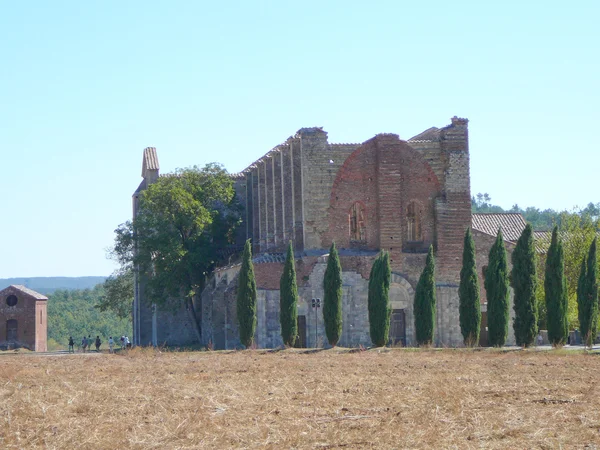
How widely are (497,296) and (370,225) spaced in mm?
8939

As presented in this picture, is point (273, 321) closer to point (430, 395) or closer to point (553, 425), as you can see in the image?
point (430, 395)

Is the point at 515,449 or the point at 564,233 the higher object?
the point at 564,233

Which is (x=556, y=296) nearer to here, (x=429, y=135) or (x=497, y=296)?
(x=497, y=296)

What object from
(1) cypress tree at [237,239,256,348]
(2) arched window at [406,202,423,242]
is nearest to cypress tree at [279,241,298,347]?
(1) cypress tree at [237,239,256,348]

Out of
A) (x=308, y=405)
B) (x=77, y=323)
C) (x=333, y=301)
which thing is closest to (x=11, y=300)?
(x=333, y=301)

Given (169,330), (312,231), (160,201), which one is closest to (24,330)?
(169,330)

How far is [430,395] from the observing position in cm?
2172

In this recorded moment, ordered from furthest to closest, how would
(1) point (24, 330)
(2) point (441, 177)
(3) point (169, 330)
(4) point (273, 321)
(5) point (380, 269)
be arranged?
(1) point (24, 330), (3) point (169, 330), (2) point (441, 177), (4) point (273, 321), (5) point (380, 269)

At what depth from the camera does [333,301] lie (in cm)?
4194

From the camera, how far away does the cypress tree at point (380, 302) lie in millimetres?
41000

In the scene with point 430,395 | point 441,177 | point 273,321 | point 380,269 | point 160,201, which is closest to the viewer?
point 430,395

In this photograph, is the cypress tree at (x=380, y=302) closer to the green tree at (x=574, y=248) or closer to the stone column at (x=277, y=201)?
the stone column at (x=277, y=201)

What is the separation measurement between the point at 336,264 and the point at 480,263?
8.80 m

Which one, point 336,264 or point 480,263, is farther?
point 480,263
